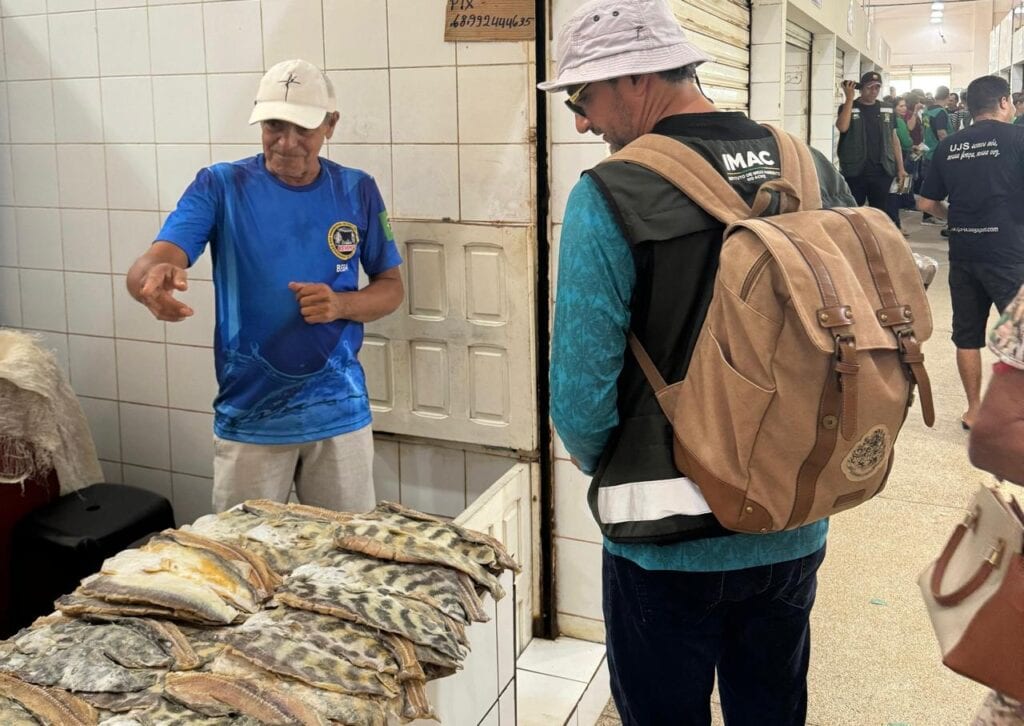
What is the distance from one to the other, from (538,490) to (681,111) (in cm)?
164

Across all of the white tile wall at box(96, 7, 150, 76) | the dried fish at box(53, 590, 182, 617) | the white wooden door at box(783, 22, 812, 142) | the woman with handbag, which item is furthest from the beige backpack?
the white wooden door at box(783, 22, 812, 142)

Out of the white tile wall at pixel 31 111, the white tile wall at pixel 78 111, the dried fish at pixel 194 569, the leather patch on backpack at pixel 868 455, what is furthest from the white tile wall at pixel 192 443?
the leather patch on backpack at pixel 868 455

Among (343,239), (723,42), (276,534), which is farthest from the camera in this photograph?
(723,42)

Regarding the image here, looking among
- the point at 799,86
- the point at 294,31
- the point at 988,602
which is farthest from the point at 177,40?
the point at 799,86

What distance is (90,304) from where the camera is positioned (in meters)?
3.71

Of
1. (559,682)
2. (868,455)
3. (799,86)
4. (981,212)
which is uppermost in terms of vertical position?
(799,86)

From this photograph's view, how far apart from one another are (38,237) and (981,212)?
4.46 meters

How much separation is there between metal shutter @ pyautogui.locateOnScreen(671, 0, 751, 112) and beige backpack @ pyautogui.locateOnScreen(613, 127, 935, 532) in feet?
5.76

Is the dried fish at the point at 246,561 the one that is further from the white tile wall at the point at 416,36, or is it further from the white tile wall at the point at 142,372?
the white tile wall at the point at 142,372

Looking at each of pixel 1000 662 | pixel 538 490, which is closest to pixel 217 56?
pixel 538 490

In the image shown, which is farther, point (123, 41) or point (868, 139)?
point (868, 139)

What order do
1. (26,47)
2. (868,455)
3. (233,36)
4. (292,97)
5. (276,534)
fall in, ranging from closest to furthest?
(868,455) < (276,534) < (292,97) < (233,36) < (26,47)

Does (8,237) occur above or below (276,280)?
above

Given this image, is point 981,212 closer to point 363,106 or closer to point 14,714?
point 363,106
